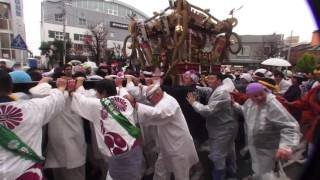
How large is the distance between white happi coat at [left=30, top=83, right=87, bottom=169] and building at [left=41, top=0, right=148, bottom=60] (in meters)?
46.6

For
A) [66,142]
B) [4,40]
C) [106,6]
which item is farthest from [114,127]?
[106,6]

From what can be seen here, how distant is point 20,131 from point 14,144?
0.11m

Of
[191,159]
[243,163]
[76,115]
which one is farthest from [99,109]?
[243,163]

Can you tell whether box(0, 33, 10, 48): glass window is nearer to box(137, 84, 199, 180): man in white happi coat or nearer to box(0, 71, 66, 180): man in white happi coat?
box(137, 84, 199, 180): man in white happi coat

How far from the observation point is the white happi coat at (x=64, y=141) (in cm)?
338

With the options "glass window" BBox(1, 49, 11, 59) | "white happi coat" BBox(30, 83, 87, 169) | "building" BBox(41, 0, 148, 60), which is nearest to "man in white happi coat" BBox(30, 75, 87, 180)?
"white happi coat" BBox(30, 83, 87, 169)

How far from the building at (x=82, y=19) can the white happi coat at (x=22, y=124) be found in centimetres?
4724

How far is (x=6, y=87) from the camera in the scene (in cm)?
254

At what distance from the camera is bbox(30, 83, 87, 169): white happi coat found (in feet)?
11.1

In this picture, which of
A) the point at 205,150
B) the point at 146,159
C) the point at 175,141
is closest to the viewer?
the point at 175,141

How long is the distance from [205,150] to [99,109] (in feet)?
9.49

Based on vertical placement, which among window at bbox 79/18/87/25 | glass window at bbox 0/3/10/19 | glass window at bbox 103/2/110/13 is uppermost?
glass window at bbox 103/2/110/13

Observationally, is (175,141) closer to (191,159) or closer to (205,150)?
(191,159)

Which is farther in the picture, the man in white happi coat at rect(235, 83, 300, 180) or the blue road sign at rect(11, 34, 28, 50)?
the blue road sign at rect(11, 34, 28, 50)
